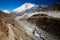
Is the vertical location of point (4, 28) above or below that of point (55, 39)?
above

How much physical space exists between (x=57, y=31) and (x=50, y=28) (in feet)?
7.05

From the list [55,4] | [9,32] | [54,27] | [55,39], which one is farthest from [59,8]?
[9,32]

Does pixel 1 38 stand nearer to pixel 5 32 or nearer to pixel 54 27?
pixel 5 32

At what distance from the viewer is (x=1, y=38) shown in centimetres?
1180

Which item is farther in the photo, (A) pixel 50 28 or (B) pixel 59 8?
(B) pixel 59 8

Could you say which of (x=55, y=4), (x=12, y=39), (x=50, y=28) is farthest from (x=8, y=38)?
(x=55, y=4)

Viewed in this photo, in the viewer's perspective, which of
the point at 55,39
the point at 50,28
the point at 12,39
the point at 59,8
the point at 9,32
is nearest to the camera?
the point at 12,39

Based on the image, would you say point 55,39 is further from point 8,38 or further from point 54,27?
point 8,38

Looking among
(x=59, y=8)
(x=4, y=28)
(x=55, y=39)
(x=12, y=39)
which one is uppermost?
(x=59, y=8)

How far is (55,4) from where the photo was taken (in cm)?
7600

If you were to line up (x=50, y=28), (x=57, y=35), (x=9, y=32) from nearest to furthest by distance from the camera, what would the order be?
(x=9, y=32) < (x=57, y=35) < (x=50, y=28)

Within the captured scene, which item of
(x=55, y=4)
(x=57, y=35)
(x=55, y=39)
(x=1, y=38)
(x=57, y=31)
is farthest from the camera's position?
(x=55, y=4)

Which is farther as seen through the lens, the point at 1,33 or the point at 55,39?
the point at 55,39

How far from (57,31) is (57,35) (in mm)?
1676
